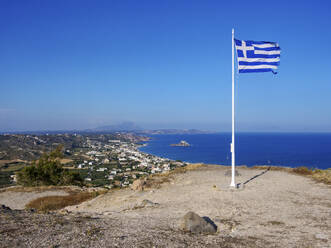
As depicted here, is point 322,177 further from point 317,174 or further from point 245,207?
point 245,207

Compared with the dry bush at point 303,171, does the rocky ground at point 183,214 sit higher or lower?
higher

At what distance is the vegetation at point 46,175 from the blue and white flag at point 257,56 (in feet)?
60.3

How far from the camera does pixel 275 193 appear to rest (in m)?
13.2

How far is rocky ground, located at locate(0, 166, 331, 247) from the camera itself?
22.2 ft

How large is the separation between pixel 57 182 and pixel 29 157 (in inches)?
1783

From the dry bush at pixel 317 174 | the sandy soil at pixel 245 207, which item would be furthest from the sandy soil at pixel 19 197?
the dry bush at pixel 317 174

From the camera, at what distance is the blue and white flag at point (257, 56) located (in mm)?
13320

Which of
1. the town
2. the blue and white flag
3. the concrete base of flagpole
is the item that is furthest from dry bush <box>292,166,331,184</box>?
the town

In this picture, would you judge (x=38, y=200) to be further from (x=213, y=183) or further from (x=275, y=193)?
(x=275, y=193)

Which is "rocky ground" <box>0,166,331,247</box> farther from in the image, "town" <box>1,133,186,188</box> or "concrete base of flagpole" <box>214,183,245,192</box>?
"town" <box>1,133,186,188</box>

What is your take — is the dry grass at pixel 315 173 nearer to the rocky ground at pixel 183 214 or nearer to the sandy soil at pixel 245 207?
the sandy soil at pixel 245 207

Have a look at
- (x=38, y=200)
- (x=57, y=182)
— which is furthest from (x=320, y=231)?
(x=57, y=182)

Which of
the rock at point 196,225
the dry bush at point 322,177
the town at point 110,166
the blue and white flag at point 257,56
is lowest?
the town at point 110,166

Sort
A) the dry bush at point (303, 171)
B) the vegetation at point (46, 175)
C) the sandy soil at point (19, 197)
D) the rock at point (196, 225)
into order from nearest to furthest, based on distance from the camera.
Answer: the rock at point (196, 225)
the sandy soil at point (19, 197)
the dry bush at point (303, 171)
the vegetation at point (46, 175)
